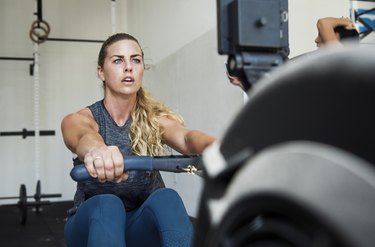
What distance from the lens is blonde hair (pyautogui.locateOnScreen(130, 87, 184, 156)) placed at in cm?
131

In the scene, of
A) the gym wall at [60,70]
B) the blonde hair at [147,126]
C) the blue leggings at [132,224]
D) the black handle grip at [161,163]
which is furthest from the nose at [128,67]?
the gym wall at [60,70]

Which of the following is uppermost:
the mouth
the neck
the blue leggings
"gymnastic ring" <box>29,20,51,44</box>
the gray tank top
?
"gymnastic ring" <box>29,20,51,44</box>

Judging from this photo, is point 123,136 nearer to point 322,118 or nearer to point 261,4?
point 261,4

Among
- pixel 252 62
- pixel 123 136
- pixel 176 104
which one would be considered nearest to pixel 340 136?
pixel 252 62

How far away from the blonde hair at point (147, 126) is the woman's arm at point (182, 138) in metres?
0.02

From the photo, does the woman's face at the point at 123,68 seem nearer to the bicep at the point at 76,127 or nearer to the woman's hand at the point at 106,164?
the bicep at the point at 76,127

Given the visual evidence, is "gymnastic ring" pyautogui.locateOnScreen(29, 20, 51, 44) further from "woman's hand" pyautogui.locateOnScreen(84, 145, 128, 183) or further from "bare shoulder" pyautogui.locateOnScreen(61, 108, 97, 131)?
"woman's hand" pyautogui.locateOnScreen(84, 145, 128, 183)

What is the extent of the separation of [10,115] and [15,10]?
1.25m

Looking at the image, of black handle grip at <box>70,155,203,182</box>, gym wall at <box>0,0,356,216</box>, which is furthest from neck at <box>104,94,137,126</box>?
gym wall at <box>0,0,356,216</box>

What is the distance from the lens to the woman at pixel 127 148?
1.08m

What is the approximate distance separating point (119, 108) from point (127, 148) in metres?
0.15

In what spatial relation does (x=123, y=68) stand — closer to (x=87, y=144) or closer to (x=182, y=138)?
(x=182, y=138)

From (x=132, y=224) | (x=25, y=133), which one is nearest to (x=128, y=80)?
(x=132, y=224)

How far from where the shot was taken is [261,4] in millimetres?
559
